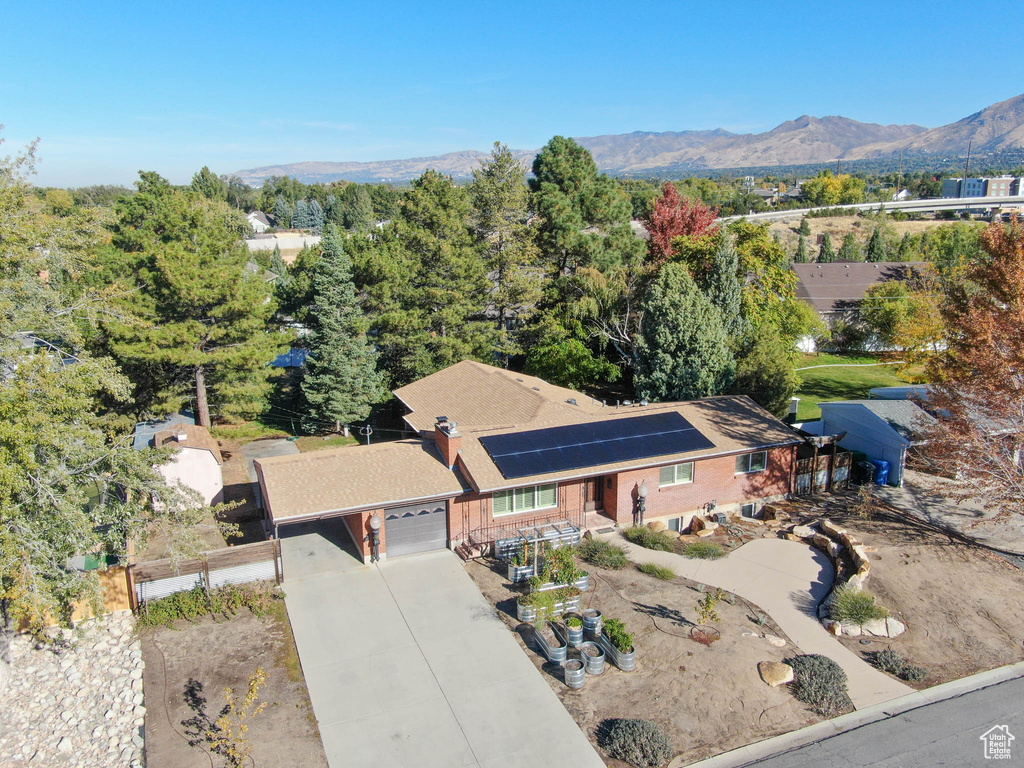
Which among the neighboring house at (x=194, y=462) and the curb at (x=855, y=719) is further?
the neighboring house at (x=194, y=462)

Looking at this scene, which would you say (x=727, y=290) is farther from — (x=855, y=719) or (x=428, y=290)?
(x=855, y=719)

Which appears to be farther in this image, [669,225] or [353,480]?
[669,225]

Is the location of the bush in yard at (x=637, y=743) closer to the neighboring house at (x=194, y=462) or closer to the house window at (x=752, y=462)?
the house window at (x=752, y=462)

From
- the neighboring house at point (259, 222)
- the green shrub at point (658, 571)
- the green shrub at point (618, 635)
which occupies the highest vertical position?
the neighboring house at point (259, 222)

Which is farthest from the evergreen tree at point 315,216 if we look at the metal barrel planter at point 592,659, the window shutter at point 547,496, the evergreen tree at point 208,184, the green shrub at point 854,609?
the green shrub at point 854,609

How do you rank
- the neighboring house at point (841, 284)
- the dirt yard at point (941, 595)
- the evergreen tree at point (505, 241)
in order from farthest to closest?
the neighboring house at point (841, 284), the evergreen tree at point (505, 241), the dirt yard at point (941, 595)

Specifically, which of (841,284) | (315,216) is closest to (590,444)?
(841,284)

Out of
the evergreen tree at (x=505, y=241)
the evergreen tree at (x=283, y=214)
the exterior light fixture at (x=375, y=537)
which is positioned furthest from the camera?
the evergreen tree at (x=283, y=214)
